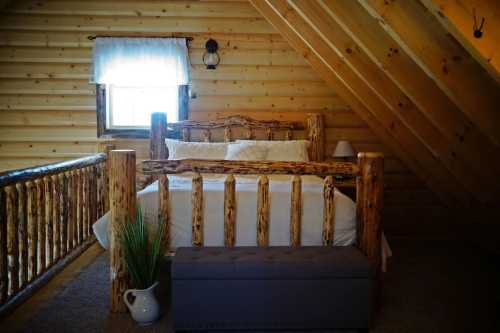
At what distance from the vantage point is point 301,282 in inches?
85.0

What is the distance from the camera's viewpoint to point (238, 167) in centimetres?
246

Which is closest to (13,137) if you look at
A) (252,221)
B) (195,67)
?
(195,67)

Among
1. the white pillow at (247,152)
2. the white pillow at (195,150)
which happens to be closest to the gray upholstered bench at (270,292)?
the white pillow at (247,152)

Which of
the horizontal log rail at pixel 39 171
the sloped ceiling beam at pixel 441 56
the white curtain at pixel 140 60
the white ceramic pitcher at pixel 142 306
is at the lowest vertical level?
the white ceramic pitcher at pixel 142 306

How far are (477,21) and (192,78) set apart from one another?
3.36m

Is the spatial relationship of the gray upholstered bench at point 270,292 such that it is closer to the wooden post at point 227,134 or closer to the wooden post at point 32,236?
the wooden post at point 32,236

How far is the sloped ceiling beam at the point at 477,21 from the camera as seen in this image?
1408mm

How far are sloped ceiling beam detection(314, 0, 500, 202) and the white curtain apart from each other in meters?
1.77

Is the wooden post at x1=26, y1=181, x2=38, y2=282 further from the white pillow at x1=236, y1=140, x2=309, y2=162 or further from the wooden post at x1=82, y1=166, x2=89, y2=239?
the white pillow at x1=236, y1=140, x2=309, y2=162

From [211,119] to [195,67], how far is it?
577 mm

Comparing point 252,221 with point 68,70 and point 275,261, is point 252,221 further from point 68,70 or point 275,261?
point 68,70

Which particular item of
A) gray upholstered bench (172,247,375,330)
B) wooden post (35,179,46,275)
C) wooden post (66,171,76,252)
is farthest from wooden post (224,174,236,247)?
wooden post (66,171,76,252)

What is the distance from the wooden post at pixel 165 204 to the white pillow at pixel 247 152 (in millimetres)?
1406

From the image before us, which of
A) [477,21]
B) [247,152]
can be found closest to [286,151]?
[247,152]
